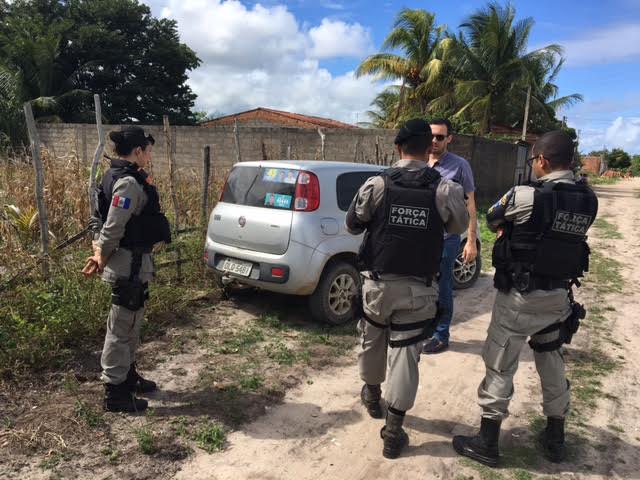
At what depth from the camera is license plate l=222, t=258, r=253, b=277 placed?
190 inches

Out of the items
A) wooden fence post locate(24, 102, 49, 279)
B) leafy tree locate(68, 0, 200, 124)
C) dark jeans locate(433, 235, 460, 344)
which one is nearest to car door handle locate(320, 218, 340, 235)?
dark jeans locate(433, 235, 460, 344)

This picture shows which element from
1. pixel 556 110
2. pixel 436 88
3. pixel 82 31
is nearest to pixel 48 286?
pixel 436 88

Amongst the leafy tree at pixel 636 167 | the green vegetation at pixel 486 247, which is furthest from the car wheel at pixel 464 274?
the leafy tree at pixel 636 167

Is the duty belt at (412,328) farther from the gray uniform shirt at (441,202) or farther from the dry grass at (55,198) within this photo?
the dry grass at (55,198)

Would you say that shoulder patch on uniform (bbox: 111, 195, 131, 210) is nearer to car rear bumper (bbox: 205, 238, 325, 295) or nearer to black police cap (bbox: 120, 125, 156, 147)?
black police cap (bbox: 120, 125, 156, 147)

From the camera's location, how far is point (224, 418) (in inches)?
131

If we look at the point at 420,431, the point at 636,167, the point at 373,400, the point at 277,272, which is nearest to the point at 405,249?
the point at 373,400

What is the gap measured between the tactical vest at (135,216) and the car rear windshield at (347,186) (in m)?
2.05

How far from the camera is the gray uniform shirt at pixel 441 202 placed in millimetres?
2865

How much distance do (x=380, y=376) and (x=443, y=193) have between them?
1249 millimetres

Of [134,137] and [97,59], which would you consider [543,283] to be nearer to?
[134,137]

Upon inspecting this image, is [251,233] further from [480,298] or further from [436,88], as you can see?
[436,88]

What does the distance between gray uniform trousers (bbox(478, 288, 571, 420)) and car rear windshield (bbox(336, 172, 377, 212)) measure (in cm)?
222

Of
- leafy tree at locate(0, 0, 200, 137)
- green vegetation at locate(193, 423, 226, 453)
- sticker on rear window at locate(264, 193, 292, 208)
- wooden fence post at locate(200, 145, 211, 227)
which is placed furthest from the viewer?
leafy tree at locate(0, 0, 200, 137)
